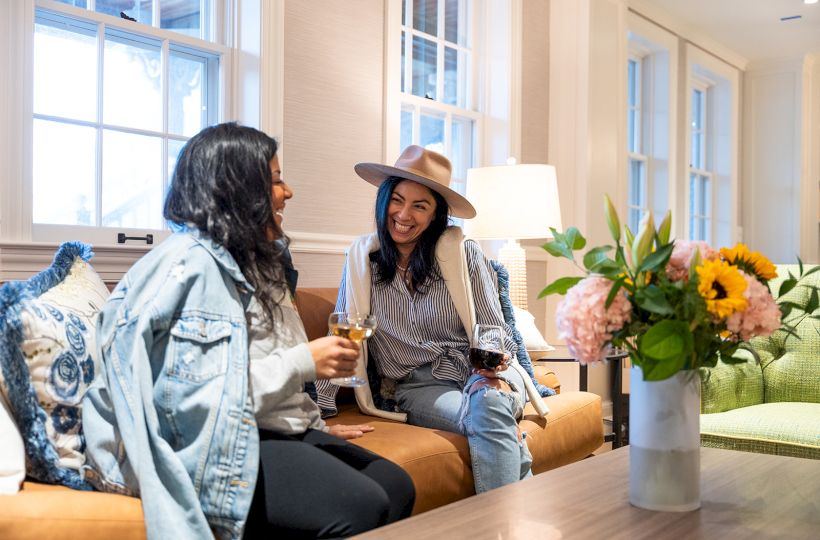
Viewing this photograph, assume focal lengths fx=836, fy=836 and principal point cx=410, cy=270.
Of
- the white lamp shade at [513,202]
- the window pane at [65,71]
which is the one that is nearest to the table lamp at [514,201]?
the white lamp shade at [513,202]

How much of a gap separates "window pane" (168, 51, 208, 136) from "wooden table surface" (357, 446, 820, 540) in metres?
2.08

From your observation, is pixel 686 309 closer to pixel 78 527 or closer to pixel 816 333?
pixel 78 527

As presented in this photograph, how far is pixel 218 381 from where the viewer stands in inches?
64.4

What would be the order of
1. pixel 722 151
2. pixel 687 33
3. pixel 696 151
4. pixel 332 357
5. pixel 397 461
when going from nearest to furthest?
pixel 332 357
pixel 397 461
pixel 687 33
pixel 696 151
pixel 722 151

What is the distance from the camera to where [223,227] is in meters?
1.78

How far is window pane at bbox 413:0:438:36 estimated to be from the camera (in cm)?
439

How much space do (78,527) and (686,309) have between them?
1.13 meters

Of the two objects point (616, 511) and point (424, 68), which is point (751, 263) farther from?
point (424, 68)

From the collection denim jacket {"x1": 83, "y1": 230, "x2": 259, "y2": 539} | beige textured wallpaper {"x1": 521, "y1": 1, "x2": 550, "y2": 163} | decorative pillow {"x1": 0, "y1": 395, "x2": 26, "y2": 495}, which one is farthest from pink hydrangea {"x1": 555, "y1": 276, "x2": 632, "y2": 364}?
beige textured wallpaper {"x1": 521, "y1": 1, "x2": 550, "y2": 163}

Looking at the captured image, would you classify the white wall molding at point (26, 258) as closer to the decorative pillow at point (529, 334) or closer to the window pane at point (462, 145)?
the decorative pillow at point (529, 334)

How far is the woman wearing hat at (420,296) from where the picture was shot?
2.64 metres

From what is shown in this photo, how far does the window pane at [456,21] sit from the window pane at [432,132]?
50 cm

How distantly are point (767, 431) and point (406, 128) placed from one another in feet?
7.96

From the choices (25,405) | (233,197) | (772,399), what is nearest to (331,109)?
(233,197)
